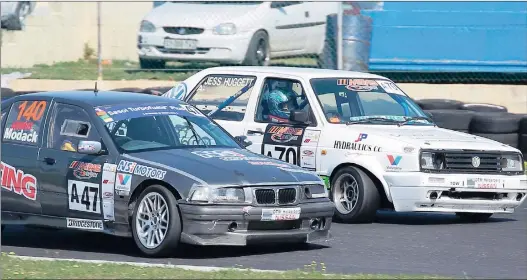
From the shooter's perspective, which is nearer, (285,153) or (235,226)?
(235,226)

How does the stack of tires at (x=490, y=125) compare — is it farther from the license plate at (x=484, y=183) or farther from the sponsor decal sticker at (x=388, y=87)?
the license plate at (x=484, y=183)

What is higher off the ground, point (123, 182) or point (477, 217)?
point (123, 182)

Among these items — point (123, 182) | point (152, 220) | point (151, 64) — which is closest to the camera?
point (152, 220)

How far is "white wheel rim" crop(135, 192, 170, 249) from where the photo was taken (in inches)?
346

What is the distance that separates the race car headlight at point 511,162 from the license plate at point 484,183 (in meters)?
0.21

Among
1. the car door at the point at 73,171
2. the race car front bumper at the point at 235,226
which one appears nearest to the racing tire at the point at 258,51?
the car door at the point at 73,171

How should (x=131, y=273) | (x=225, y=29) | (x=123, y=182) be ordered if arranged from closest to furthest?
(x=131, y=273), (x=123, y=182), (x=225, y=29)

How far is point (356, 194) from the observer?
11055mm

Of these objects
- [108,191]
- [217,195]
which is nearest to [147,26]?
[108,191]

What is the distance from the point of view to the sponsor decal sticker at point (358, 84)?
39.2 feet

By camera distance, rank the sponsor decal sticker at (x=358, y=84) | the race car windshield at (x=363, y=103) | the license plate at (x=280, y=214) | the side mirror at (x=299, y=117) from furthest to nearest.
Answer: the sponsor decal sticker at (x=358, y=84), the race car windshield at (x=363, y=103), the side mirror at (x=299, y=117), the license plate at (x=280, y=214)

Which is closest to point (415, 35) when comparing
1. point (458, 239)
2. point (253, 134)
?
point (253, 134)

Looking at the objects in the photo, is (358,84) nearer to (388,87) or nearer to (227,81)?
(388,87)

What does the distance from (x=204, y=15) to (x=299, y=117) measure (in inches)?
351
